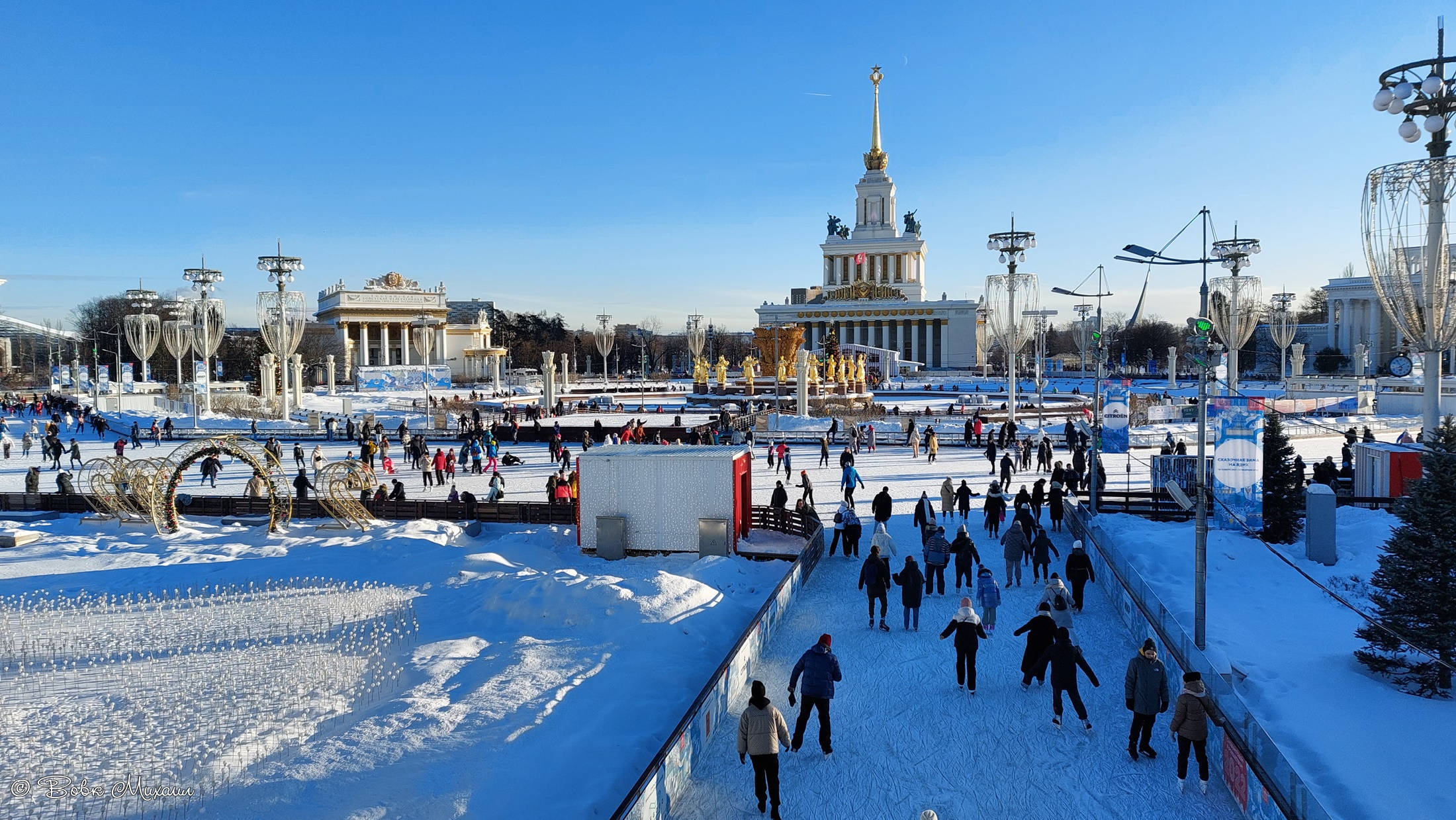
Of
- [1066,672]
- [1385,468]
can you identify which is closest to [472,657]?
[1066,672]

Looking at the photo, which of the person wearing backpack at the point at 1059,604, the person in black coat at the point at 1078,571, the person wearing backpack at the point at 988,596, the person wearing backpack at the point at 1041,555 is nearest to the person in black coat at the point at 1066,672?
the person wearing backpack at the point at 1059,604

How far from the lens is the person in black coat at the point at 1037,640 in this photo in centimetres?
727

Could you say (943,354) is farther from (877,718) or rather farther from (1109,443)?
(877,718)

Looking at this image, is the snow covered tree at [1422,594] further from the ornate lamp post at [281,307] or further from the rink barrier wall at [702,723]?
the ornate lamp post at [281,307]

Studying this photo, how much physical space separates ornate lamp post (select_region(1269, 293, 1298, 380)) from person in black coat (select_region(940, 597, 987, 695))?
4747 centimetres

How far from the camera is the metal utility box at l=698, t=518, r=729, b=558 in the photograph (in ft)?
41.8

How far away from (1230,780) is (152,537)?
50.5 feet

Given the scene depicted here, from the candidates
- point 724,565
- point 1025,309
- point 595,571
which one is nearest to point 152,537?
point 595,571

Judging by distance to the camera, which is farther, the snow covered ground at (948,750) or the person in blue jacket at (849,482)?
the person in blue jacket at (849,482)

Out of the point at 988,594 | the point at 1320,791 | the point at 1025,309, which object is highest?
the point at 1025,309

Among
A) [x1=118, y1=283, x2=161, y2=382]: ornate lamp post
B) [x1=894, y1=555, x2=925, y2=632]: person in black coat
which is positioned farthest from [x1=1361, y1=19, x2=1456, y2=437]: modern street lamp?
[x1=118, y1=283, x2=161, y2=382]: ornate lamp post

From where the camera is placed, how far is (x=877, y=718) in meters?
7.06

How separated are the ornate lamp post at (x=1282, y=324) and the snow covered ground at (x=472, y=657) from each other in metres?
46.9

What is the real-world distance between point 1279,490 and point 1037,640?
7.86 metres
